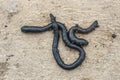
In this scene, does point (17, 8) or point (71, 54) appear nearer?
point (71, 54)

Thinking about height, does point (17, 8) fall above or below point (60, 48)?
above

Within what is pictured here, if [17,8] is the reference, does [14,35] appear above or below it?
below

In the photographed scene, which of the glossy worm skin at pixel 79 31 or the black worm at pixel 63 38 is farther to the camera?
the glossy worm skin at pixel 79 31

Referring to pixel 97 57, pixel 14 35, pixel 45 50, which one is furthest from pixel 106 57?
pixel 14 35

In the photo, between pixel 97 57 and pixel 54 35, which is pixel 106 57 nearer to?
pixel 97 57

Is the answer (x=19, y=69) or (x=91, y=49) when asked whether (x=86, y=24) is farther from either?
(x=19, y=69)

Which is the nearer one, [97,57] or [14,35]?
[97,57]

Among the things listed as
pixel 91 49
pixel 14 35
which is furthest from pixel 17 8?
pixel 91 49

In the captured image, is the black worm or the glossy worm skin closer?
the black worm

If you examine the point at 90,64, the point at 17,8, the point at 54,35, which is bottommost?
the point at 90,64
